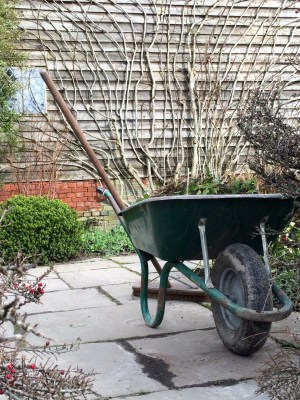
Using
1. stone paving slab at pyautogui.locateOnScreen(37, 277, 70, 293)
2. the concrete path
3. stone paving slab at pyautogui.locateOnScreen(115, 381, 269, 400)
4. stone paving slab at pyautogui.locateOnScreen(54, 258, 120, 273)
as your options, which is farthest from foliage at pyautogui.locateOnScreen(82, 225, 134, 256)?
stone paving slab at pyautogui.locateOnScreen(115, 381, 269, 400)

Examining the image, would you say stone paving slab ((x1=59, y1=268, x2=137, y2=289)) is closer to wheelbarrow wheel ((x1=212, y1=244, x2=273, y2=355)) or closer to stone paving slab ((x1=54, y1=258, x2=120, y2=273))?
stone paving slab ((x1=54, y1=258, x2=120, y2=273))

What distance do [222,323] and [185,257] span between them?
1.16 feet

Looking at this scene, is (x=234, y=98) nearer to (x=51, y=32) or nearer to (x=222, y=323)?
(x=51, y=32)

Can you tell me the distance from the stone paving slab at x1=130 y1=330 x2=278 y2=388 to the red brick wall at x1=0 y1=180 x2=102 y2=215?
3.96 m

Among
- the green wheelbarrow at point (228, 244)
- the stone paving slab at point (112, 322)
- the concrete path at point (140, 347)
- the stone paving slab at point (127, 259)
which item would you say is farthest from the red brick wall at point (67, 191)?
the green wheelbarrow at point (228, 244)

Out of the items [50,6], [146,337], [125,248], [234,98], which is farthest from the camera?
[234,98]

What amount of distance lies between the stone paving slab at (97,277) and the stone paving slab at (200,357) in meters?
1.51

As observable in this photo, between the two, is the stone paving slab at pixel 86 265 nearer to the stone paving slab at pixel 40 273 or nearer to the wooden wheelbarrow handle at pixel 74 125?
the stone paving slab at pixel 40 273

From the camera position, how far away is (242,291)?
286cm

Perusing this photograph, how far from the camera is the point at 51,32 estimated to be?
7258 mm

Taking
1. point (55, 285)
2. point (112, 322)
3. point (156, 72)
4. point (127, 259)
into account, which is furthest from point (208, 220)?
point (156, 72)

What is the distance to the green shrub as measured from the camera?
5730mm

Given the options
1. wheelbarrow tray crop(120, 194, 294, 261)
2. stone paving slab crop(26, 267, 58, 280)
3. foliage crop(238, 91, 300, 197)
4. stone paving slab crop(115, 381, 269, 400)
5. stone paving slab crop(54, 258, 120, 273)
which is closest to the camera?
foliage crop(238, 91, 300, 197)

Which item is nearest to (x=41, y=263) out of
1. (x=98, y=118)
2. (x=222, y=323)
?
(x=98, y=118)
